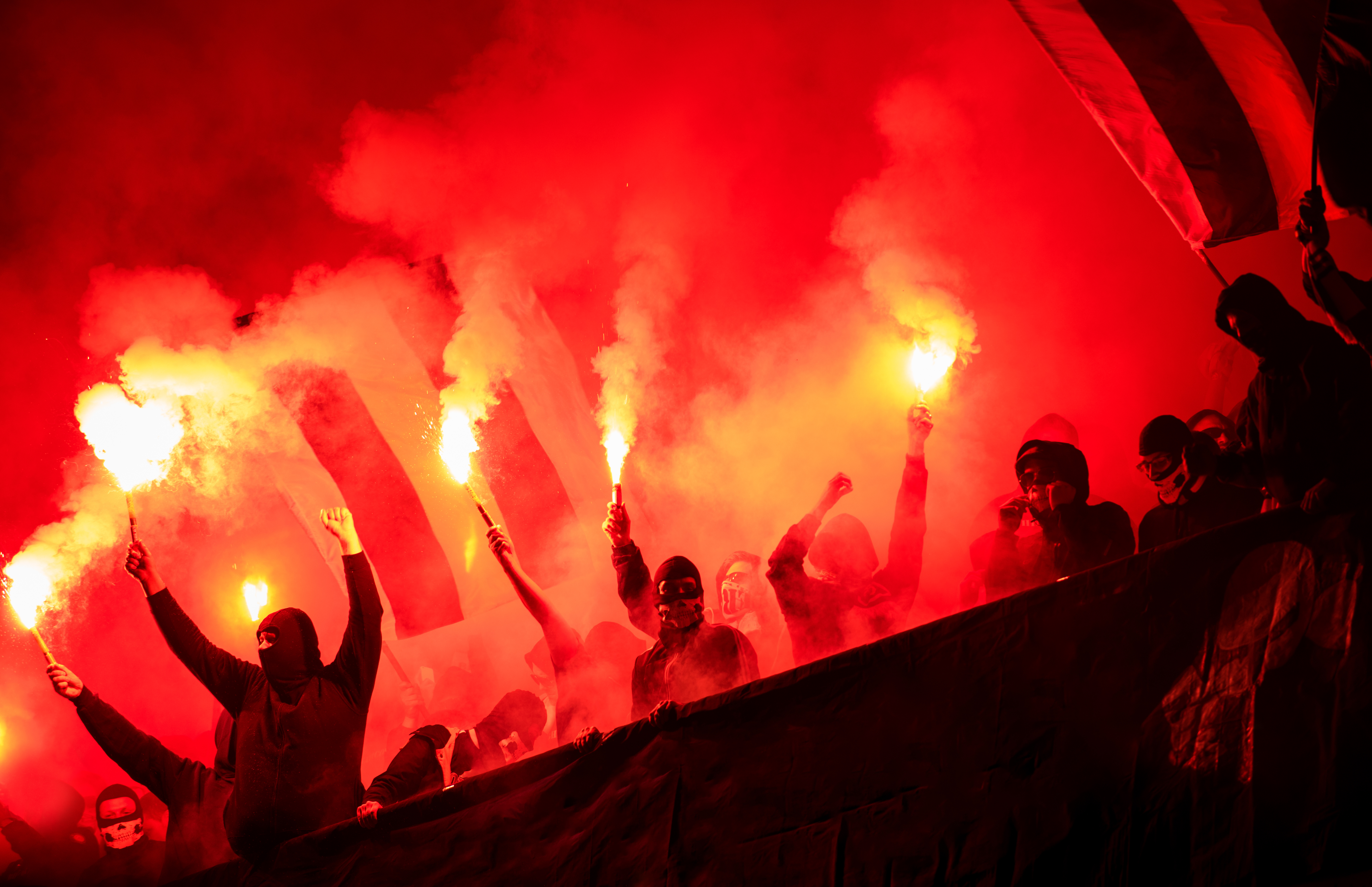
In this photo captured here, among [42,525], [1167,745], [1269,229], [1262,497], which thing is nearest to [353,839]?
[1167,745]

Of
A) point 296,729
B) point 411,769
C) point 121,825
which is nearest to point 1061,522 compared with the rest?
point 411,769

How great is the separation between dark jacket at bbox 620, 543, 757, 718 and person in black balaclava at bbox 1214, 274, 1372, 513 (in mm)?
1750

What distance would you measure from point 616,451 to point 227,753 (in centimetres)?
252

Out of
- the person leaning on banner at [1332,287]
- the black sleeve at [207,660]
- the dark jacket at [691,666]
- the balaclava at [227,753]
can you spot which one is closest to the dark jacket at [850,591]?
the dark jacket at [691,666]

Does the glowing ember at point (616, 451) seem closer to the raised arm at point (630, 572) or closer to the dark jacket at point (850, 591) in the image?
the raised arm at point (630, 572)

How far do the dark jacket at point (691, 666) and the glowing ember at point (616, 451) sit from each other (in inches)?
36.6

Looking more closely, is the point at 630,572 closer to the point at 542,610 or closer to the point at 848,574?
the point at 542,610

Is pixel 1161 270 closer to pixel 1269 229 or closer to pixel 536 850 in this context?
pixel 1269 229

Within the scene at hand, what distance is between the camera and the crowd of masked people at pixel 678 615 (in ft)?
9.22

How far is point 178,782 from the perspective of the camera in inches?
157

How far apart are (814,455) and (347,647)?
3.22m

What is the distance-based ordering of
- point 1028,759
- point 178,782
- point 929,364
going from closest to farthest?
1. point 1028,759
2. point 178,782
3. point 929,364

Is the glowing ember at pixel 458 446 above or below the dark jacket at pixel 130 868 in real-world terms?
above

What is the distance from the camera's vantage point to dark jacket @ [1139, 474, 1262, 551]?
3141 millimetres
